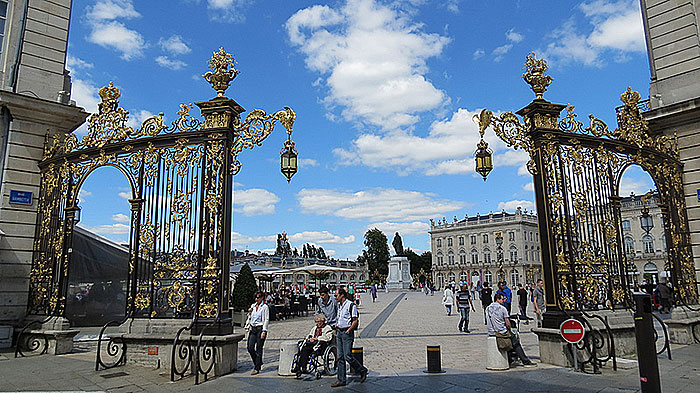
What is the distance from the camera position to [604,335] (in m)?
9.39

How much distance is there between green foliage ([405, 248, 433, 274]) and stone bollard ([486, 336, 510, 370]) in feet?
328

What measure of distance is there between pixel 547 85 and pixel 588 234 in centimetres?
345

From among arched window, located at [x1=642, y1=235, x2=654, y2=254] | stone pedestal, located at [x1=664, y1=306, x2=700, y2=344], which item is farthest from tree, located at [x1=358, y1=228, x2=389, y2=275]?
stone pedestal, located at [x1=664, y1=306, x2=700, y2=344]

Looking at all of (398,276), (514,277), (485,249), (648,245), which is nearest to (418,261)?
(485,249)

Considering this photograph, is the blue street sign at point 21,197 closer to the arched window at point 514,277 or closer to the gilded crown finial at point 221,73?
the gilded crown finial at point 221,73

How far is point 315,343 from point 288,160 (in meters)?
3.94

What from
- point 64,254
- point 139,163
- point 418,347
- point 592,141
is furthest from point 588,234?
point 64,254

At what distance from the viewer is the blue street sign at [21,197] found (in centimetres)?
1181

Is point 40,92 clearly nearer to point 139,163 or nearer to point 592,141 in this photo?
point 139,163

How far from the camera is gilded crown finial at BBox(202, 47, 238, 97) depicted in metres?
10.0

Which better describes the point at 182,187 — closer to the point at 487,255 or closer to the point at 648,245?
the point at 648,245

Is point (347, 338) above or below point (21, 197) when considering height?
below

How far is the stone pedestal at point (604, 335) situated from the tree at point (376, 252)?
8627 centimetres

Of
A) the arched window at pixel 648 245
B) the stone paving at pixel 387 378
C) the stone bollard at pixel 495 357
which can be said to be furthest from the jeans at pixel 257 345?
the arched window at pixel 648 245
